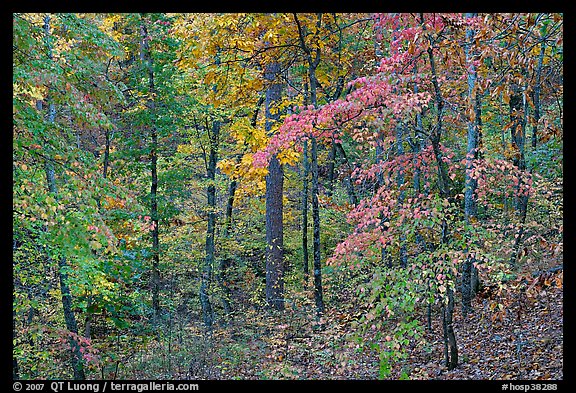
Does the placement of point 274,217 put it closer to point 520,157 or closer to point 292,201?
point 292,201

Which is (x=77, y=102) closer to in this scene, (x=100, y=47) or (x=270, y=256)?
(x=100, y=47)

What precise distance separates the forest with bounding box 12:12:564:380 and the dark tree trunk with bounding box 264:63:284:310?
57 mm

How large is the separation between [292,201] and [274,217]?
354cm

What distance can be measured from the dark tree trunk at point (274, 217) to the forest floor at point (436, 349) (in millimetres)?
1375

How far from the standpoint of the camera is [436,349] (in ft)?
28.6

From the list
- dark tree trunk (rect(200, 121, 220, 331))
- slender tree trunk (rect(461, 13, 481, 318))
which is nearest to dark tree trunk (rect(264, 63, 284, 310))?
dark tree trunk (rect(200, 121, 220, 331))

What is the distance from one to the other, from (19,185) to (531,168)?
10.0 m

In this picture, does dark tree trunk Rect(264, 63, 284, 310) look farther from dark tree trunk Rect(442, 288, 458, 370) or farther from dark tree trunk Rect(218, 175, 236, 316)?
dark tree trunk Rect(442, 288, 458, 370)

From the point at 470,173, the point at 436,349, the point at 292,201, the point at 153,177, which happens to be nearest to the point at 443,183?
the point at 470,173

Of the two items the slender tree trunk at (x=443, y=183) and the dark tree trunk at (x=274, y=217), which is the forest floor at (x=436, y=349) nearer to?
the slender tree trunk at (x=443, y=183)

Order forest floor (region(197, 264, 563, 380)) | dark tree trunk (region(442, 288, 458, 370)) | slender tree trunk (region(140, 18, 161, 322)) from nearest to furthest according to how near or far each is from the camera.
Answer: forest floor (region(197, 264, 563, 380)) < dark tree trunk (region(442, 288, 458, 370)) < slender tree trunk (region(140, 18, 161, 322))

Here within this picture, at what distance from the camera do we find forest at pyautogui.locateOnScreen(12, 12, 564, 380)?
6.72m

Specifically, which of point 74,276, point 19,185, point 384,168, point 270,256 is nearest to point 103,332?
point 74,276

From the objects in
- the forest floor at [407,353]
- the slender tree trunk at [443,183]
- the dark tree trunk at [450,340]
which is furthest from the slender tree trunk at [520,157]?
the dark tree trunk at [450,340]
